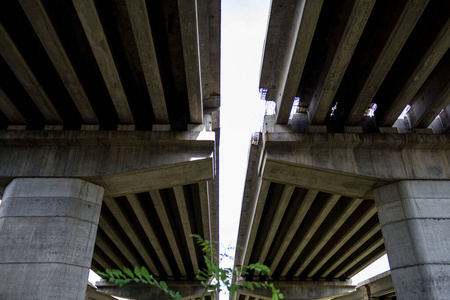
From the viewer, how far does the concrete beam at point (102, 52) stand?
21.9 feet

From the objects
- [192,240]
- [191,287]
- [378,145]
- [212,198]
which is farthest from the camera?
[191,287]

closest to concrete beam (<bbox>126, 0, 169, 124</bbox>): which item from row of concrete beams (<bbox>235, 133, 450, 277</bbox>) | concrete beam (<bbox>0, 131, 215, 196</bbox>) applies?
concrete beam (<bbox>0, 131, 215, 196</bbox>)

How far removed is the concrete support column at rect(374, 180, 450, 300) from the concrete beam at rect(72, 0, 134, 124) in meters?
7.68

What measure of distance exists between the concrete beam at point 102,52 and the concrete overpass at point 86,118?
0.02m

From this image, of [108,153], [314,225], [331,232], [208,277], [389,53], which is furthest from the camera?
[331,232]

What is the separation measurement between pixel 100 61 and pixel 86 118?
2807 millimetres

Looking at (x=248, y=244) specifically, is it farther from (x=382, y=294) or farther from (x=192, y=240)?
(x=382, y=294)

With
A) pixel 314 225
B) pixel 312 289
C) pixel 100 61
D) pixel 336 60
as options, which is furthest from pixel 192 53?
pixel 312 289

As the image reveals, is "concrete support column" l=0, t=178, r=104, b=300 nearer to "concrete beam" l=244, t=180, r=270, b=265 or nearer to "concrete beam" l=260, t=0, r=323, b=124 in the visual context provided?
"concrete beam" l=260, t=0, r=323, b=124

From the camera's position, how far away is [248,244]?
19.6m

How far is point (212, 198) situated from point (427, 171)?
354 inches

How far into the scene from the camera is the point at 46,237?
28.5ft

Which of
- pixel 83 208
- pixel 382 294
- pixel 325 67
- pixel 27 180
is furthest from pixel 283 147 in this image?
pixel 382 294

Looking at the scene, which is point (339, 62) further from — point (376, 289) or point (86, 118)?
point (376, 289)
